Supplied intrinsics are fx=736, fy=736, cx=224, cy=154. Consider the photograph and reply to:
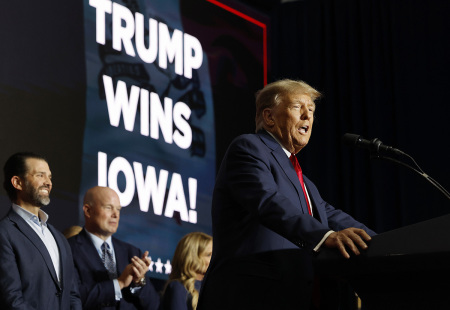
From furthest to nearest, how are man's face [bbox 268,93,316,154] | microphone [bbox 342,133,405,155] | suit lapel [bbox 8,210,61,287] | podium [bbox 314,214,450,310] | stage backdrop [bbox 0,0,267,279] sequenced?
stage backdrop [bbox 0,0,267,279]
suit lapel [bbox 8,210,61,287]
man's face [bbox 268,93,316,154]
microphone [bbox 342,133,405,155]
podium [bbox 314,214,450,310]

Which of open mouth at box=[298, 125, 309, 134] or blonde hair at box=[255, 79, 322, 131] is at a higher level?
blonde hair at box=[255, 79, 322, 131]

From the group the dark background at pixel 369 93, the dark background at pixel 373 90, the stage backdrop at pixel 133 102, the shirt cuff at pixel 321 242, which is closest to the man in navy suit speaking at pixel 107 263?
the stage backdrop at pixel 133 102

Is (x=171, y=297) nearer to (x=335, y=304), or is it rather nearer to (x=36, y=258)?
(x=36, y=258)

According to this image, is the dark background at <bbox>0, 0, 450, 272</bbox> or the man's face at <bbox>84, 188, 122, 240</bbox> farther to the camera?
the dark background at <bbox>0, 0, 450, 272</bbox>

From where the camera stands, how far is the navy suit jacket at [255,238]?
2.17m

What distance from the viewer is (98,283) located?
14.0 ft

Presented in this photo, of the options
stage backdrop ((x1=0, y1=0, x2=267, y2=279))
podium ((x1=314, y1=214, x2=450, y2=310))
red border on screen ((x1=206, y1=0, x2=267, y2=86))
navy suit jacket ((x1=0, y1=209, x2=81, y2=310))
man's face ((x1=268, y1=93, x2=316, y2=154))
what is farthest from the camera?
red border on screen ((x1=206, y1=0, x2=267, y2=86))

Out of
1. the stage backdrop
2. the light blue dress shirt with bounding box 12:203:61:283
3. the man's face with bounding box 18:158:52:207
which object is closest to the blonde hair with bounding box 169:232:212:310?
the stage backdrop

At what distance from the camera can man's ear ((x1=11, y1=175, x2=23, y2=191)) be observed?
399 centimetres

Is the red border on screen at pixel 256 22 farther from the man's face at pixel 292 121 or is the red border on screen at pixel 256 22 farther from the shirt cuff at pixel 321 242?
the shirt cuff at pixel 321 242

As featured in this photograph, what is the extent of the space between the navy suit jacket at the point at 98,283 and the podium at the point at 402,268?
2.54 meters

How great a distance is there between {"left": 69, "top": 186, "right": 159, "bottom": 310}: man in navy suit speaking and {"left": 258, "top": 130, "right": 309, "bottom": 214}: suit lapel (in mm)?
2031

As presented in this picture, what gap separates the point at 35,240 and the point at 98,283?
25.4 inches

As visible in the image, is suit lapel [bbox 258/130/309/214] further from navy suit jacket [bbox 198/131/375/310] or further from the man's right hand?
the man's right hand
